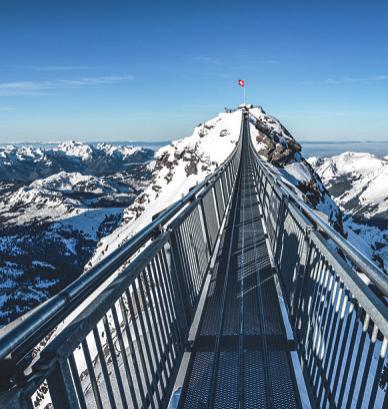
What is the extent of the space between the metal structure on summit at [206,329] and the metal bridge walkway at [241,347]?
2 cm

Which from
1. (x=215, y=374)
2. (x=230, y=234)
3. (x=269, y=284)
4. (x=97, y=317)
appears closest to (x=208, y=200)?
(x=230, y=234)

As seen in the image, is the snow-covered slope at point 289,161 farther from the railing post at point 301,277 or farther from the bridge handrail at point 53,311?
the bridge handrail at point 53,311

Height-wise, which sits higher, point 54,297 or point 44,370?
point 54,297

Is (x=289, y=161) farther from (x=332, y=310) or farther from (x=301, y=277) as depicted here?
(x=332, y=310)

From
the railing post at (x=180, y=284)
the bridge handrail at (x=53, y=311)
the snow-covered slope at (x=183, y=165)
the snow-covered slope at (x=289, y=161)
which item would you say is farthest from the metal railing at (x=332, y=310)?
the snow-covered slope at (x=183, y=165)

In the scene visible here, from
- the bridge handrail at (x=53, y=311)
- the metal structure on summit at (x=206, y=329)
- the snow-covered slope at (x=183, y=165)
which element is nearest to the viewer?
the bridge handrail at (x=53, y=311)

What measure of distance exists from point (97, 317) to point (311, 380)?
311 centimetres

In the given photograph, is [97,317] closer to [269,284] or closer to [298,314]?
[298,314]

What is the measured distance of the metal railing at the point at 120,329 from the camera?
2121 mm

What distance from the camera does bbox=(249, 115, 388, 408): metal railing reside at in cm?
296

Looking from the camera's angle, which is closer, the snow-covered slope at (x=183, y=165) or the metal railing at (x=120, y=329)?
the metal railing at (x=120, y=329)

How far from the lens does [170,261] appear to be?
576 cm

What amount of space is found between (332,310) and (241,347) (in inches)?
83.3

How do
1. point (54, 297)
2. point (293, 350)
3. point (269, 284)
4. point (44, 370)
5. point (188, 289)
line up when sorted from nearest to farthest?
point (44, 370)
point (54, 297)
point (293, 350)
point (188, 289)
point (269, 284)
